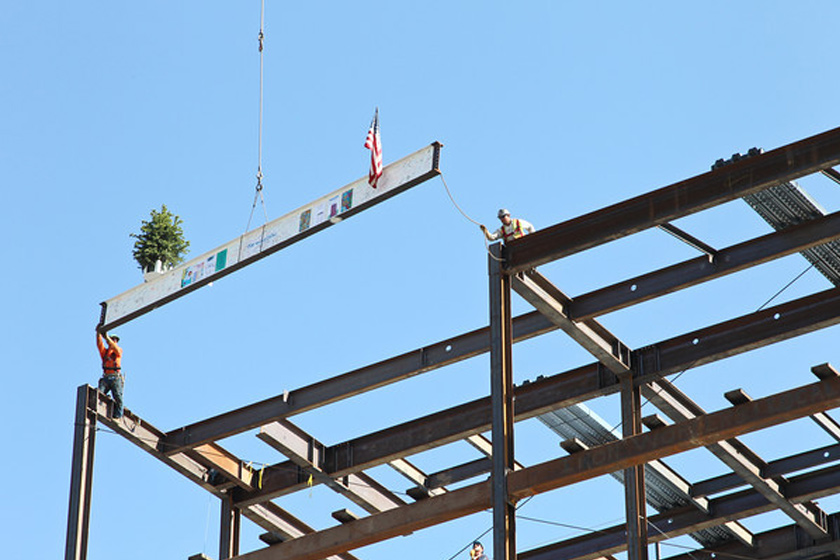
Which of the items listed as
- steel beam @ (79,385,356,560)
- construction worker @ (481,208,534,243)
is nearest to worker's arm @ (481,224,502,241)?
construction worker @ (481,208,534,243)

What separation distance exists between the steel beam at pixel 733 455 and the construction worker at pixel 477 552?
185 inches

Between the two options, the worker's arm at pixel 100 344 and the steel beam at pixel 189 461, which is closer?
the steel beam at pixel 189 461

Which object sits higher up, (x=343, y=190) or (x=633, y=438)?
(x=343, y=190)

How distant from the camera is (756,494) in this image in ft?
104

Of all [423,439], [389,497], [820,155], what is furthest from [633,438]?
[389,497]

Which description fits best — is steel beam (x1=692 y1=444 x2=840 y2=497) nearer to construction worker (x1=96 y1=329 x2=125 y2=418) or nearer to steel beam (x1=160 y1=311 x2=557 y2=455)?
steel beam (x1=160 y1=311 x2=557 y2=455)

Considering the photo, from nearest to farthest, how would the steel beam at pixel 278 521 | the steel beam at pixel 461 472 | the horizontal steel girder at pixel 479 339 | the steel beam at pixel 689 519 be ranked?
1. the horizontal steel girder at pixel 479 339
2. the steel beam at pixel 689 519
3. the steel beam at pixel 461 472
4. the steel beam at pixel 278 521

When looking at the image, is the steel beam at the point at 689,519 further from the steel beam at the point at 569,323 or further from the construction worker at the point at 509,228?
the construction worker at the point at 509,228

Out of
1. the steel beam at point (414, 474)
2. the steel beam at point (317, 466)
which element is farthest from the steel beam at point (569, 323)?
the steel beam at point (317, 466)

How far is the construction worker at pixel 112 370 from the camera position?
30078 millimetres

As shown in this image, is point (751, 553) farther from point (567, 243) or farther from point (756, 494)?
point (567, 243)

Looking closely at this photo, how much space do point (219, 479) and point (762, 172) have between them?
12.9 meters

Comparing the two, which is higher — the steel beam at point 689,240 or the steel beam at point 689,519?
the steel beam at point 689,240

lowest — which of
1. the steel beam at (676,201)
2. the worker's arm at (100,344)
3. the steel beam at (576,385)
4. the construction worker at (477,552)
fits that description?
the construction worker at (477,552)
